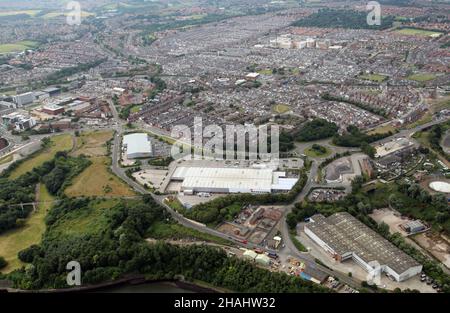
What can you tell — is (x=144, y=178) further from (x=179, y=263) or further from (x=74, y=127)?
(x=74, y=127)

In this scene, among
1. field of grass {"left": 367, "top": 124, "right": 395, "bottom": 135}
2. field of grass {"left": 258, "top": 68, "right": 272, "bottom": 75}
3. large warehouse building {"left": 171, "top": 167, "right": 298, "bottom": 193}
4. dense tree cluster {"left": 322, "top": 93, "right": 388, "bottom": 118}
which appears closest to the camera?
large warehouse building {"left": 171, "top": 167, "right": 298, "bottom": 193}

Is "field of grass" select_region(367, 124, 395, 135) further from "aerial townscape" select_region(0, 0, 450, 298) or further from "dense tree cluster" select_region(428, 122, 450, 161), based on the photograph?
"dense tree cluster" select_region(428, 122, 450, 161)

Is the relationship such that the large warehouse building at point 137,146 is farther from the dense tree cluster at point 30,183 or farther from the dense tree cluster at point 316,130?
the dense tree cluster at point 316,130

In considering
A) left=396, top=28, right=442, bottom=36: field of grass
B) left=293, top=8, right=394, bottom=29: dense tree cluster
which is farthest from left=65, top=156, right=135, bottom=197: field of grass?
left=293, top=8, right=394, bottom=29: dense tree cluster

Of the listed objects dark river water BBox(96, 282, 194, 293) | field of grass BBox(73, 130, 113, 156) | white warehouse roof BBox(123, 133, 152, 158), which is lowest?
dark river water BBox(96, 282, 194, 293)

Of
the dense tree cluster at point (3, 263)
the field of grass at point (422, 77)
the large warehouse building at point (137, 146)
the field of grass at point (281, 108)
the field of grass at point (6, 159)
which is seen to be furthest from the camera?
the field of grass at point (422, 77)

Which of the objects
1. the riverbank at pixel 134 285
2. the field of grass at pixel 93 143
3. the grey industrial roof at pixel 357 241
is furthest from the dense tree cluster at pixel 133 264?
the field of grass at pixel 93 143

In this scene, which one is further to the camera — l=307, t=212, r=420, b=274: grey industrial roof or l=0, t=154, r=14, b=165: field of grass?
l=0, t=154, r=14, b=165: field of grass
